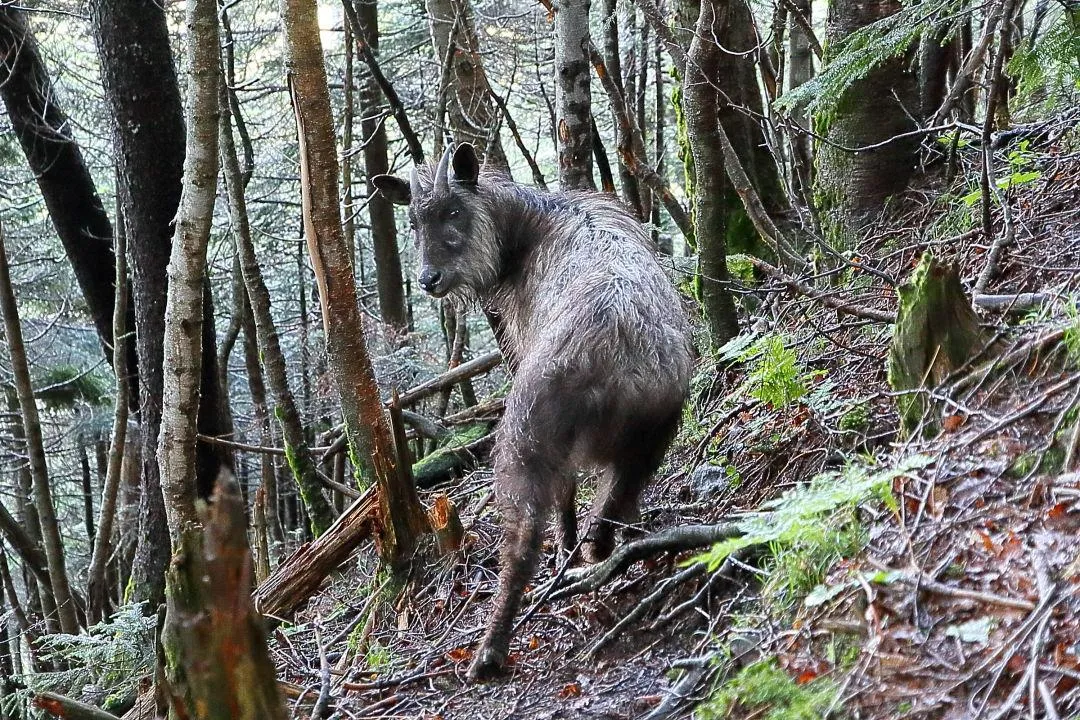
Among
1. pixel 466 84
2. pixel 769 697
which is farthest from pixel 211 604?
pixel 466 84

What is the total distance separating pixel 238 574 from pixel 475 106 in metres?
7.80

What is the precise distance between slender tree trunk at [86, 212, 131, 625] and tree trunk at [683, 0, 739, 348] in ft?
18.1

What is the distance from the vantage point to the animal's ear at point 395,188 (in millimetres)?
5965

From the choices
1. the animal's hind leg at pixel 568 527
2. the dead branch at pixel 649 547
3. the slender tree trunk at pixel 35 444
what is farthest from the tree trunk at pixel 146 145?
the dead branch at pixel 649 547

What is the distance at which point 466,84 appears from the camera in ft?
32.2

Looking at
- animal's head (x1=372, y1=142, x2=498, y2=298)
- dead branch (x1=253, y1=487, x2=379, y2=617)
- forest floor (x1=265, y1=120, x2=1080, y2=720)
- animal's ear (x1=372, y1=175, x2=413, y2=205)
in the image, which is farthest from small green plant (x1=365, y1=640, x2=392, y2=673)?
animal's ear (x1=372, y1=175, x2=413, y2=205)

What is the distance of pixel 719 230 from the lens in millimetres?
6500

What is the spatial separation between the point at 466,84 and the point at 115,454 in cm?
524

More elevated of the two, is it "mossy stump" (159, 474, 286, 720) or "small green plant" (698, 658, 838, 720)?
"mossy stump" (159, 474, 286, 720)

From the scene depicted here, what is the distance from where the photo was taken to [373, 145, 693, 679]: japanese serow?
4336mm

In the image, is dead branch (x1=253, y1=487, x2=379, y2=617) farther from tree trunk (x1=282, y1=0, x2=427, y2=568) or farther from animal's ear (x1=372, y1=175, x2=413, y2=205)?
animal's ear (x1=372, y1=175, x2=413, y2=205)

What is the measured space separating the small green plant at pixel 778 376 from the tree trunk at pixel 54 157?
6843mm

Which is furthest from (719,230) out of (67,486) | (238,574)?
(67,486)

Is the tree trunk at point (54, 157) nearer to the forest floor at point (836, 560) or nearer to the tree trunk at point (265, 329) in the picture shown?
the tree trunk at point (265, 329)
